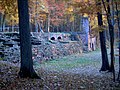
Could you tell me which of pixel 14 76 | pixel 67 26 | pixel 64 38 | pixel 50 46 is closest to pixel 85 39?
pixel 64 38

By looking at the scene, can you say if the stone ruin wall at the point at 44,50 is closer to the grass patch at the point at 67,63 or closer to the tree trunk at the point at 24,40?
the grass patch at the point at 67,63

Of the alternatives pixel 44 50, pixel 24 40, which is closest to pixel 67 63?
pixel 44 50

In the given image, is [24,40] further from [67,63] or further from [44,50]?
[44,50]

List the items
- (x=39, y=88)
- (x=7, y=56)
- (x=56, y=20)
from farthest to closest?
(x=56, y=20)
(x=7, y=56)
(x=39, y=88)

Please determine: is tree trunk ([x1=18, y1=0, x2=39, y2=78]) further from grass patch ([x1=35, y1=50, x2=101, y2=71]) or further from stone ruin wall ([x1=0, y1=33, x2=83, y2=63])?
stone ruin wall ([x1=0, y1=33, x2=83, y2=63])

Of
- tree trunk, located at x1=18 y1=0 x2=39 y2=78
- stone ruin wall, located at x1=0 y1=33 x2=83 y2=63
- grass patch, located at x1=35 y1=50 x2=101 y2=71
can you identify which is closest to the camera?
tree trunk, located at x1=18 y1=0 x2=39 y2=78

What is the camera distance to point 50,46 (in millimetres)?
27109

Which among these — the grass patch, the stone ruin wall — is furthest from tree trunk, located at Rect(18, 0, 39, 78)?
the stone ruin wall

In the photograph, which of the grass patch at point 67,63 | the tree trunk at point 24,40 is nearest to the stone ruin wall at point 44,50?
the grass patch at point 67,63

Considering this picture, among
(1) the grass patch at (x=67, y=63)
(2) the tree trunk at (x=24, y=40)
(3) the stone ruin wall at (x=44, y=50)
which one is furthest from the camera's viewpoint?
(3) the stone ruin wall at (x=44, y=50)

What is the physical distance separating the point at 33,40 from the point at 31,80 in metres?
16.1

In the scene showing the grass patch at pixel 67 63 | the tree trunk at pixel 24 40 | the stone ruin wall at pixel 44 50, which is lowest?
the grass patch at pixel 67 63

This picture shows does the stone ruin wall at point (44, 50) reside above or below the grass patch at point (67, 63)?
above

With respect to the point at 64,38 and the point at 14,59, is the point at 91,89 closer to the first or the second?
the point at 14,59
